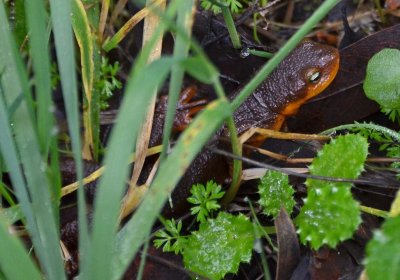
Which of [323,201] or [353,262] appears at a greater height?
[323,201]

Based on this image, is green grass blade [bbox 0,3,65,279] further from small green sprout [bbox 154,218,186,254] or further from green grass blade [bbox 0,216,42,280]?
small green sprout [bbox 154,218,186,254]

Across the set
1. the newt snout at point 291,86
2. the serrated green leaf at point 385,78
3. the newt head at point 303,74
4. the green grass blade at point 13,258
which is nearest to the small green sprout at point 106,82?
the newt snout at point 291,86

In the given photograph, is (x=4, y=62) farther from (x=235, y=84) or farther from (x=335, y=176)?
(x=235, y=84)

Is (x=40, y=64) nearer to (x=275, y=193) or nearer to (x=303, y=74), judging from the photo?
(x=275, y=193)

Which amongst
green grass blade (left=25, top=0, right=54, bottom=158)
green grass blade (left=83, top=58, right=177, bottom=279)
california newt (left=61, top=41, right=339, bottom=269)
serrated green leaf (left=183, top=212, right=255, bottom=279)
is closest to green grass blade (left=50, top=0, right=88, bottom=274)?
green grass blade (left=25, top=0, right=54, bottom=158)

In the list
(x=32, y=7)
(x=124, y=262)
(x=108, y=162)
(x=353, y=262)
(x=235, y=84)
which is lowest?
(x=353, y=262)

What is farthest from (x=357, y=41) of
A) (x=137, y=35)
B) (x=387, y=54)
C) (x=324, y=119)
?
(x=137, y=35)

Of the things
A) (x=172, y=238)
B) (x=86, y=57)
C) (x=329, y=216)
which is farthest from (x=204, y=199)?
(x=86, y=57)
